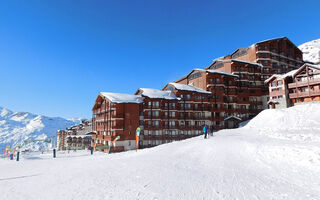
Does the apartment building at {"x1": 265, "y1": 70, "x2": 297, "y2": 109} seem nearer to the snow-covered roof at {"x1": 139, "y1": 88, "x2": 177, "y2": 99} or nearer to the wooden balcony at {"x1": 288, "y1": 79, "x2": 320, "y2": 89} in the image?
the wooden balcony at {"x1": 288, "y1": 79, "x2": 320, "y2": 89}

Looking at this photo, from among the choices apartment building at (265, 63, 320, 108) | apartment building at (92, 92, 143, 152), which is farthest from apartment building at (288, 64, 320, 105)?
apartment building at (92, 92, 143, 152)

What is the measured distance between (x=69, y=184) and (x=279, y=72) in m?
68.1

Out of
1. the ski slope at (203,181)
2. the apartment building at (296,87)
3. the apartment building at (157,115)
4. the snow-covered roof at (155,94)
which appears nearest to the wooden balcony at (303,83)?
the apartment building at (296,87)

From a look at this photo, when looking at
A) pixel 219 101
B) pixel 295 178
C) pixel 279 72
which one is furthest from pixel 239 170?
pixel 279 72

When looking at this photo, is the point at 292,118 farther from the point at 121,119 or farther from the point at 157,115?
the point at 121,119

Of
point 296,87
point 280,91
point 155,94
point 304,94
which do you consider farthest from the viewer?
point 280,91

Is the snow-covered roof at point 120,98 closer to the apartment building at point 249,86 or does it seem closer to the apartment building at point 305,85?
the apartment building at point 249,86

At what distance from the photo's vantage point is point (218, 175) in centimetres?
935

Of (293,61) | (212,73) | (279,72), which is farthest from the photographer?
(293,61)

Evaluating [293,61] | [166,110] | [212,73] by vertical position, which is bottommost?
[166,110]

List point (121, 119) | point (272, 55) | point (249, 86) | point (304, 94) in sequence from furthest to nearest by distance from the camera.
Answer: point (272, 55)
point (249, 86)
point (304, 94)
point (121, 119)

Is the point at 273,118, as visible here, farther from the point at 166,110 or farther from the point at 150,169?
the point at 150,169

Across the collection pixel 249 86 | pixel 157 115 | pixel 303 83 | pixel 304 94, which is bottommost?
pixel 157 115

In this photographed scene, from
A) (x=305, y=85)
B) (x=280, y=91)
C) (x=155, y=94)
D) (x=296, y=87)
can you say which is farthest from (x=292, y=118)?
(x=155, y=94)
